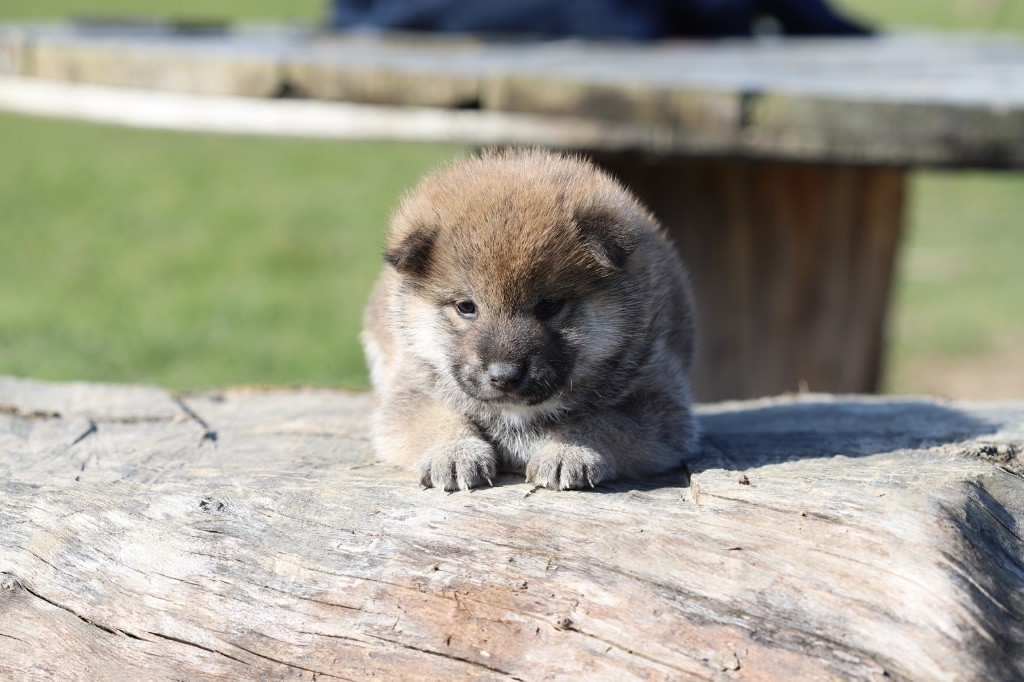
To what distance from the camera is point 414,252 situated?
3.41 m

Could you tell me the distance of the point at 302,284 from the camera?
10.7 metres

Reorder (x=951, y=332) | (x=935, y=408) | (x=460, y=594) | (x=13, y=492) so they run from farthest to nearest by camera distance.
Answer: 1. (x=951, y=332)
2. (x=935, y=408)
3. (x=13, y=492)
4. (x=460, y=594)

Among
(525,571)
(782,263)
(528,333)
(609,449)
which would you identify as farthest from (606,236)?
(782,263)

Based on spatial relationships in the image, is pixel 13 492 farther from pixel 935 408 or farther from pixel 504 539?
pixel 935 408

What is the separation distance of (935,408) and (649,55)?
2.81 meters

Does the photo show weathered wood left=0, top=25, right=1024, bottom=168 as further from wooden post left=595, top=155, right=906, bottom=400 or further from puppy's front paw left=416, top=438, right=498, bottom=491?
puppy's front paw left=416, top=438, right=498, bottom=491

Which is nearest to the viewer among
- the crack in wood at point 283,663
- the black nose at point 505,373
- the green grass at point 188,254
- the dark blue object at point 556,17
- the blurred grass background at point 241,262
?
the crack in wood at point 283,663

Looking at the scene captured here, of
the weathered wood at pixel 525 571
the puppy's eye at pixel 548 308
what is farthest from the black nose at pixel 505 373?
the weathered wood at pixel 525 571

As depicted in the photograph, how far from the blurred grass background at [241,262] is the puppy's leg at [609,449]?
283cm

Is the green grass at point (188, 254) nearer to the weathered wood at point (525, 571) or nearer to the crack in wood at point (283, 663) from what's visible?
the weathered wood at point (525, 571)

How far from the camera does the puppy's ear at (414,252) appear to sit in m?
3.41

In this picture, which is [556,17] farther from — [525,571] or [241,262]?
[241,262]

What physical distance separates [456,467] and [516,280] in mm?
570

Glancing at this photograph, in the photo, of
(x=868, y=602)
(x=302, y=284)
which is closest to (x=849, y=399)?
(x=868, y=602)
